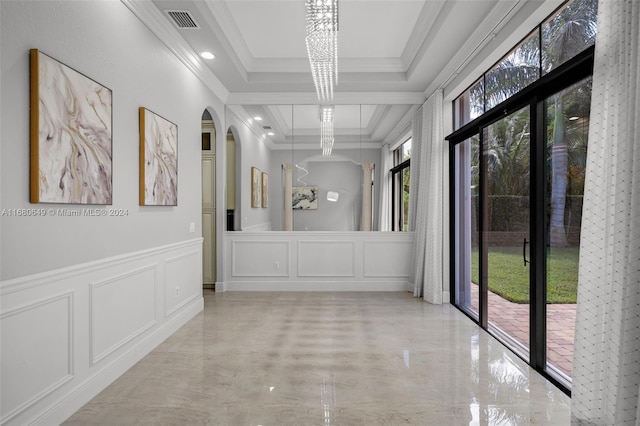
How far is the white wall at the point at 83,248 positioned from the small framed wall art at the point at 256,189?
70.3 inches

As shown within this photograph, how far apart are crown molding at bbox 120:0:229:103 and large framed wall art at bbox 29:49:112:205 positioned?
2.80 ft

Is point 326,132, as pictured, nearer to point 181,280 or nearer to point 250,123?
point 250,123

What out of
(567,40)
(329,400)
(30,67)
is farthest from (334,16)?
(329,400)

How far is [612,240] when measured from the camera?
71.9 inches

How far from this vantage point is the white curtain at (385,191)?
564 cm

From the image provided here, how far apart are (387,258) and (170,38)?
3.98 meters

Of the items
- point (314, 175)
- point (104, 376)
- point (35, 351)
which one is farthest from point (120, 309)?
point (314, 175)

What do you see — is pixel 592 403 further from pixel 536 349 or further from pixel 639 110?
pixel 639 110

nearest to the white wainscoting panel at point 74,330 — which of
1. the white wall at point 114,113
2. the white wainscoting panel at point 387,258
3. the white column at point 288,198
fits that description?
the white wall at point 114,113

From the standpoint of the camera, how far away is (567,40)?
2494 millimetres

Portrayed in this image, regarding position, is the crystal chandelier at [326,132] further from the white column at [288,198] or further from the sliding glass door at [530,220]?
the sliding glass door at [530,220]

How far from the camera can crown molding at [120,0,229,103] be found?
295 cm

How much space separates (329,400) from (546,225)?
196 cm

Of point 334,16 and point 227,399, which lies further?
point 334,16
